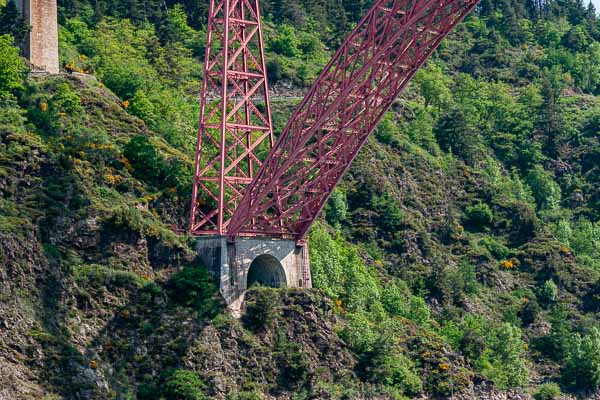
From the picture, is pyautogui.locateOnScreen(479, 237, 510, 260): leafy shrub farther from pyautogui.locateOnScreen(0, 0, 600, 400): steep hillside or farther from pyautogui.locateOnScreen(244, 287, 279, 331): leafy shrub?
pyautogui.locateOnScreen(244, 287, 279, 331): leafy shrub

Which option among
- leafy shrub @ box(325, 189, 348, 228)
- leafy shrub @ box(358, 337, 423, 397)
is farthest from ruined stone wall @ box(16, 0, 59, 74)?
leafy shrub @ box(358, 337, 423, 397)

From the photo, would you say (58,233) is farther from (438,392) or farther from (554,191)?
(554,191)

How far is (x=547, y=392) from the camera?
85.3 m

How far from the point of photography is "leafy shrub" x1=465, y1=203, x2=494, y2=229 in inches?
4029

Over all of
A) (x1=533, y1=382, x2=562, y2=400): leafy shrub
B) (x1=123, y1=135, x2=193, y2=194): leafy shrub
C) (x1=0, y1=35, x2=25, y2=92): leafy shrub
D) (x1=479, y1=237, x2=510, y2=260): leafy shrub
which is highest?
(x1=0, y1=35, x2=25, y2=92): leafy shrub

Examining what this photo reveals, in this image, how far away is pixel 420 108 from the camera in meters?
114

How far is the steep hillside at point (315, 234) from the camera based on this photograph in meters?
66.4

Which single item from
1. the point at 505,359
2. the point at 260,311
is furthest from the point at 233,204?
the point at 505,359

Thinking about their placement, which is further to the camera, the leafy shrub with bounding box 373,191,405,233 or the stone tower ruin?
the leafy shrub with bounding box 373,191,405,233

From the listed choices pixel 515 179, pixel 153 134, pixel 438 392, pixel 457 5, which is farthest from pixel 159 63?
pixel 457 5

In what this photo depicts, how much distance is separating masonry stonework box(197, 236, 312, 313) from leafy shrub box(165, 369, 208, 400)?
706 centimetres

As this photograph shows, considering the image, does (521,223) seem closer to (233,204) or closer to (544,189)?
(544,189)

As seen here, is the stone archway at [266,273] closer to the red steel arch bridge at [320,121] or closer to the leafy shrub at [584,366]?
the red steel arch bridge at [320,121]

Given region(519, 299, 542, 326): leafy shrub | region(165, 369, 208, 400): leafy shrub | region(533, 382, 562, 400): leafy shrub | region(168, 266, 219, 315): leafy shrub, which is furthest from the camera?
region(519, 299, 542, 326): leafy shrub
